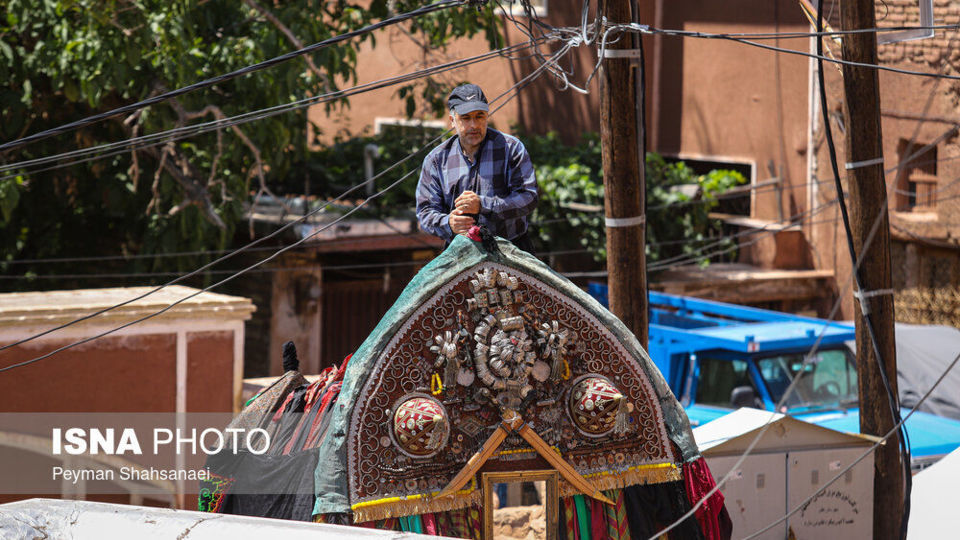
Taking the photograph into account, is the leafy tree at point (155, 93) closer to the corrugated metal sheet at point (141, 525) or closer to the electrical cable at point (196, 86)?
the electrical cable at point (196, 86)

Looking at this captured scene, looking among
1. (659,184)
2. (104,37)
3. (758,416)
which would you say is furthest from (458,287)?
(659,184)

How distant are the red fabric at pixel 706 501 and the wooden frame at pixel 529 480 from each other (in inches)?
30.8

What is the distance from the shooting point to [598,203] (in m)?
16.1

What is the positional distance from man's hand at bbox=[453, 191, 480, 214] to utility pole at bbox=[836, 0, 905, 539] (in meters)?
3.45

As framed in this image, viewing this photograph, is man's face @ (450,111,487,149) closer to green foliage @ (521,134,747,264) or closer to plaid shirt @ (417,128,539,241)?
plaid shirt @ (417,128,539,241)

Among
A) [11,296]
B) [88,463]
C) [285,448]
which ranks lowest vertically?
[88,463]

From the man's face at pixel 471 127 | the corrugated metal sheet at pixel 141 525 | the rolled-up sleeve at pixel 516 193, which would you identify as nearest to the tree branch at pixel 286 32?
the man's face at pixel 471 127

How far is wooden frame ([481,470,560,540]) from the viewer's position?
543cm

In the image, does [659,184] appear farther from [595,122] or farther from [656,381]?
[656,381]

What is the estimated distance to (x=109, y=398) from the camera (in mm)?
9828

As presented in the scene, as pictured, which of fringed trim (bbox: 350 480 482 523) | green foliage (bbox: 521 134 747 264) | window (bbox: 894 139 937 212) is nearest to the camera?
fringed trim (bbox: 350 480 482 523)

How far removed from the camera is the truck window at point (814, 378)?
10688mm

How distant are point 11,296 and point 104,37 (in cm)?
306

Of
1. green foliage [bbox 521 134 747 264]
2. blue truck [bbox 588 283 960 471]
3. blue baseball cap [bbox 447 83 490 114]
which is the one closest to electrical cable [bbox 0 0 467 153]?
blue baseball cap [bbox 447 83 490 114]
